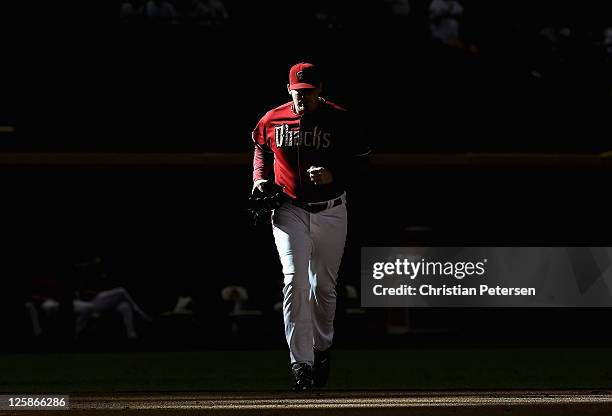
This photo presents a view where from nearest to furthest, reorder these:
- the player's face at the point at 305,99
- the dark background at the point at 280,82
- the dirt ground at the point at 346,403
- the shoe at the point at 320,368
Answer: the dirt ground at the point at 346,403
the player's face at the point at 305,99
the shoe at the point at 320,368
the dark background at the point at 280,82

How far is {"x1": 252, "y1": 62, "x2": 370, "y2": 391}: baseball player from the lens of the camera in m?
7.02

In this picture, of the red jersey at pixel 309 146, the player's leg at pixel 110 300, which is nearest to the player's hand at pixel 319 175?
the red jersey at pixel 309 146

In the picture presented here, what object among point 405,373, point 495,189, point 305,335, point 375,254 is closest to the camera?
point 305,335

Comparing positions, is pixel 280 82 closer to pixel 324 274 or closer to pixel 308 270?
pixel 324 274

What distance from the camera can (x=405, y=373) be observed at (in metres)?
10.1

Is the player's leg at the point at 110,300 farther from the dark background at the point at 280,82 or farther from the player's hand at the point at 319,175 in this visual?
the player's hand at the point at 319,175

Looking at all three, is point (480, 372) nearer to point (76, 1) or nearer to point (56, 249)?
point (76, 1)

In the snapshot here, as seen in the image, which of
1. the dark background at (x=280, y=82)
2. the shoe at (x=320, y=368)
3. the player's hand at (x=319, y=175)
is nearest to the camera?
the player's hand at (x=319, y=175)

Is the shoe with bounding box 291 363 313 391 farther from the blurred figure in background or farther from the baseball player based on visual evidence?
the blurred figure in background

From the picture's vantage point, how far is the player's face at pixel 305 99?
7.05 meters

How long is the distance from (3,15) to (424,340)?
6252 mm

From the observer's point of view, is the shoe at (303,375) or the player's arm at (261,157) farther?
the player's arm at (261,157)

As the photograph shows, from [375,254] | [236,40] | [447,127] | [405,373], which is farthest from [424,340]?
[405,373]

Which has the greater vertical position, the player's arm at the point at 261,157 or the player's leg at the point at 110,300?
the player's arm at the point at 261,157
